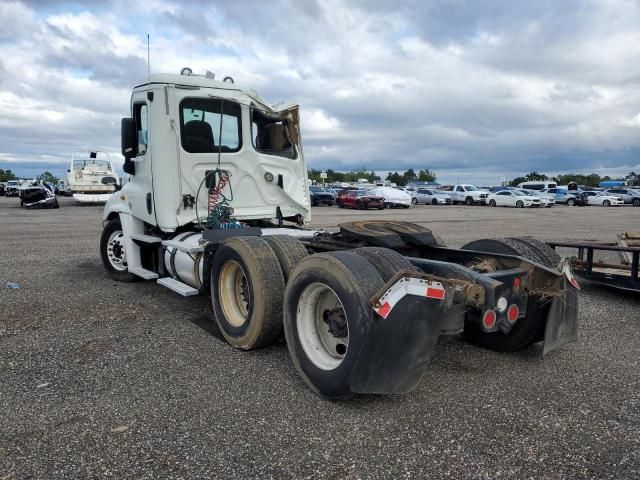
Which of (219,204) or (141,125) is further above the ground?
(141,125)

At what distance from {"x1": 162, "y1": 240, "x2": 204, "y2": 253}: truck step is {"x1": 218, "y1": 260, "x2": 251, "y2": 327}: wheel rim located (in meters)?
0.68

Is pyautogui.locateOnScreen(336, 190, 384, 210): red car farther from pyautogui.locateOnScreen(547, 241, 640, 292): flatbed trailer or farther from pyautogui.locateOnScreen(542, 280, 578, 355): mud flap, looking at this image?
pyautogui.locateOnScreen(542, 280, 578, 355): mud flap

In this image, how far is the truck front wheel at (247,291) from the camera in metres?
4.45

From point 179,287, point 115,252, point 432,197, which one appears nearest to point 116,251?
point 115,252

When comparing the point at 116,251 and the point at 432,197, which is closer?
the point at 116,251

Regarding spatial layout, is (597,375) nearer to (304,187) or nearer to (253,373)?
(253,373)

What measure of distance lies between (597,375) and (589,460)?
1.44m

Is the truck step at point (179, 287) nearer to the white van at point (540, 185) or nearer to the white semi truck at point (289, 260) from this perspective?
the white semi truck at point (289, 260)

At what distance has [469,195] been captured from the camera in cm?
4281

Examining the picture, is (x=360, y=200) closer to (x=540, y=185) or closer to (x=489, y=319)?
(x=540, y=185)

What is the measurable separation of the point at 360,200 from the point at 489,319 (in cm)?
3071

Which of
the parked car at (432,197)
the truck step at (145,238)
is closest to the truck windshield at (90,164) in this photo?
the truck step at (145,238)

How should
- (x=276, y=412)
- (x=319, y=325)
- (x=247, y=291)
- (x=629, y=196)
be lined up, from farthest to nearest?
(x=629, y=196) → (x=247, y=291) → (x=319, y=325) → (x=276, y=412)

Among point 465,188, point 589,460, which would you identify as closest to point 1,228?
point 589,460
